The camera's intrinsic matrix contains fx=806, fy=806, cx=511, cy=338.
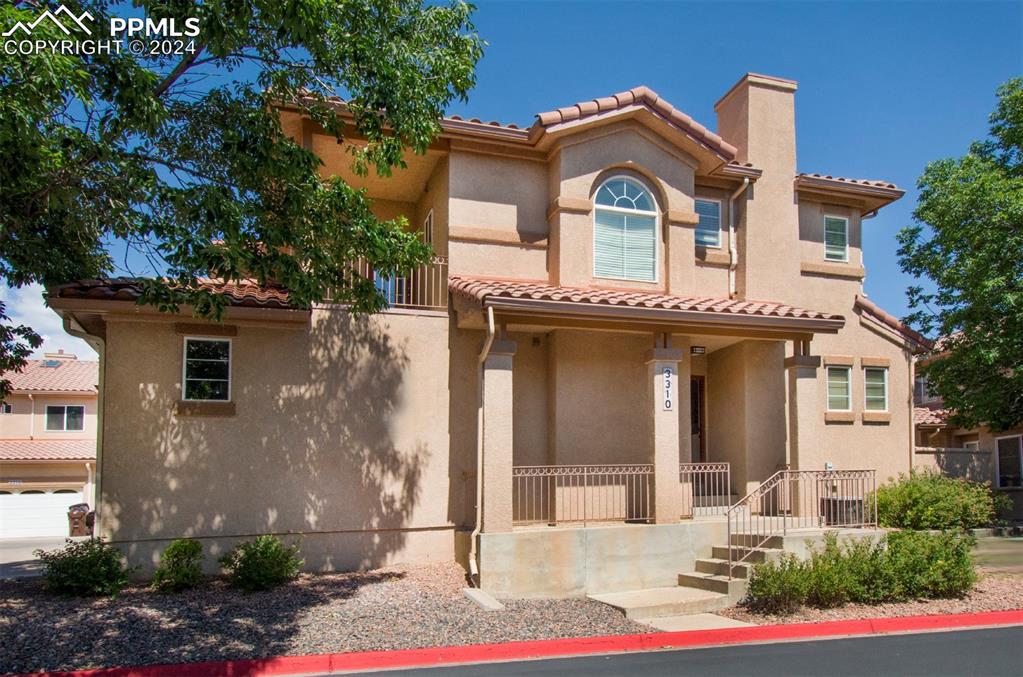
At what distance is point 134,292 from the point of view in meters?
11.8

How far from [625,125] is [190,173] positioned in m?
8.09

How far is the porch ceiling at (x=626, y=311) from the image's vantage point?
12.2 m

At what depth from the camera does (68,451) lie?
29656 mm

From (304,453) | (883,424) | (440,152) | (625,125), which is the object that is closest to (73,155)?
(304,453)

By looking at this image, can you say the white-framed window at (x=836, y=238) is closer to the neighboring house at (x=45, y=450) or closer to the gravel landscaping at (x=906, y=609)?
the gravel landscaping at (x=906, y=609)

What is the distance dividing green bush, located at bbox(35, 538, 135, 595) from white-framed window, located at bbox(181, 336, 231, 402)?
2.54m

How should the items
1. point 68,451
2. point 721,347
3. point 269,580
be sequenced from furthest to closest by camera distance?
1. point 68,451
2. point 721,347
3. point 269,580

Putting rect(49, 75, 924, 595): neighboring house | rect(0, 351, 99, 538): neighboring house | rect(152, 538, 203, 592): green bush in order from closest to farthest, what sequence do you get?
rect(152, 538, 203, 592): green bush, rect(49, 75, 924, 595): neighboring house, rect(0, 351, 99, 538): neighboring house

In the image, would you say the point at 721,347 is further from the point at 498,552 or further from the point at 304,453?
the point at 304,453


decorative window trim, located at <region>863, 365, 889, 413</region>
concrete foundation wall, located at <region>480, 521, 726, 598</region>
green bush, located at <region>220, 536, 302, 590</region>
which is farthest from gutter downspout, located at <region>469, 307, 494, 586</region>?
decorative window trim, located at <region>863, 365, 889, 413</region>

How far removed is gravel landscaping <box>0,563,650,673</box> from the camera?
854cm

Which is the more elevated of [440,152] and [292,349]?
[440,152]
